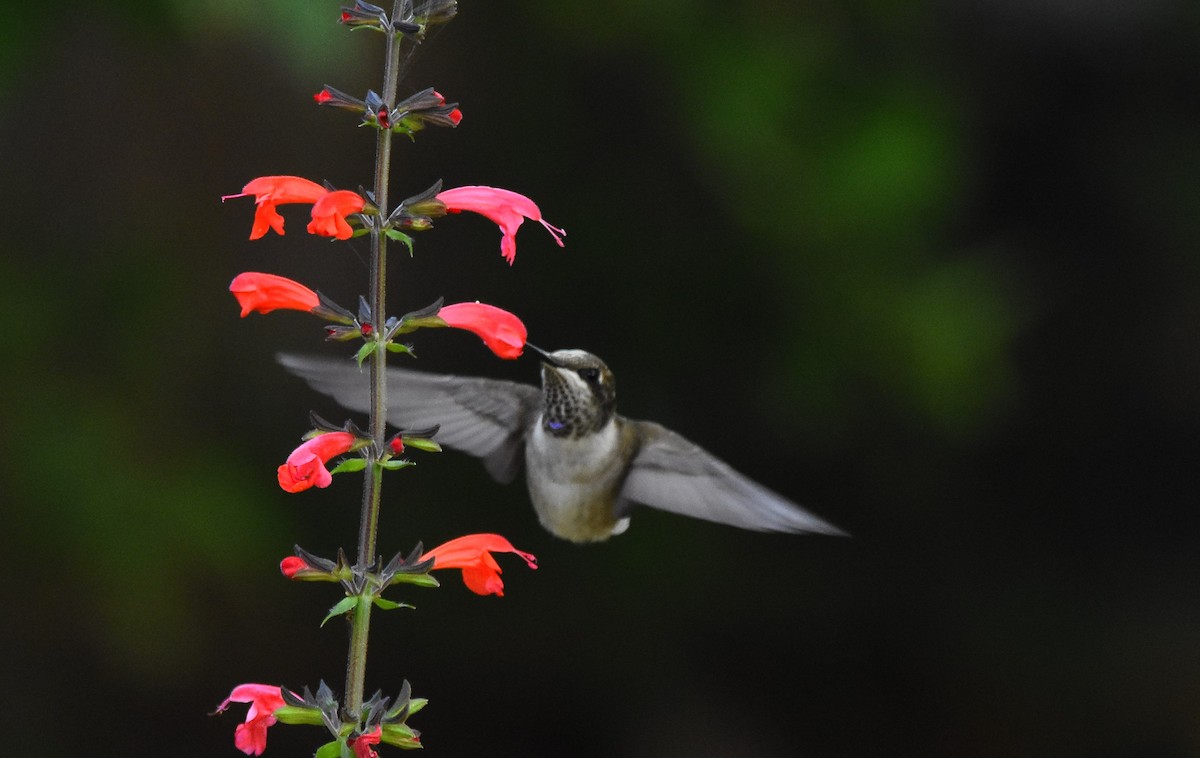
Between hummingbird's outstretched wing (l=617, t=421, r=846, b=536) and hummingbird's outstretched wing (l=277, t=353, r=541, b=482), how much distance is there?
0.93 ft

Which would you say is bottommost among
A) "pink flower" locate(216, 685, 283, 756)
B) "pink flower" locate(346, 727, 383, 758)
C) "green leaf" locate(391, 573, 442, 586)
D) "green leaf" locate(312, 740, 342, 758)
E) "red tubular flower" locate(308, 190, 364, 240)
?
"pink flower" locate(216, 685, 283, 756)

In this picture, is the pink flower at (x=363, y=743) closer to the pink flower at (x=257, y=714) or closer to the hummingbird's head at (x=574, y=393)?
the pink flower at (x=257, y=714)

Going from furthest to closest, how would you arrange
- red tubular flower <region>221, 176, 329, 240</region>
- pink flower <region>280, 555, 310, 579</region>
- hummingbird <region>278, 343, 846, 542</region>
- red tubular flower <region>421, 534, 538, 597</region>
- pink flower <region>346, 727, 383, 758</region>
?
hummingbird <region>278, 343, 846, 542</region> < red tubular flower <region>421, 534, 538, 597</region> < red tubular flower <region>221, 176, 329, 240</region> < pink flower <region>280, 555, 310, 579</region> < pink flower <region>346, 727, 383, 758</region>

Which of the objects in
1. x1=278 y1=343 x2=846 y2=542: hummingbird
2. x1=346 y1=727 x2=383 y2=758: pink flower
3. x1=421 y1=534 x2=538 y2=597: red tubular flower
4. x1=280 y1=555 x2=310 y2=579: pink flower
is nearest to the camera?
x1=346 y1=727 x2=383 y2=758: pink flower

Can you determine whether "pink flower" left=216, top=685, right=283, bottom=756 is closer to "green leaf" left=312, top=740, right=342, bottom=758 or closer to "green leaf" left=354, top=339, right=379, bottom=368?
"green leaf" left=312, top=740, right=342, bottom=758

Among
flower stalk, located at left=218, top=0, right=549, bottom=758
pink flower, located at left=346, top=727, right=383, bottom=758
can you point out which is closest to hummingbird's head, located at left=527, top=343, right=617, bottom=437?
flower stalk, located at left=218, top=0, right=549, bottom=758

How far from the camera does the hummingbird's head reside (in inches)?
99.7

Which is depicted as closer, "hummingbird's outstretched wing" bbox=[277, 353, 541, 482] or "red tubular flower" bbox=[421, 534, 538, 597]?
"red tubular flower" bbox=[421, 534, 538, 597]

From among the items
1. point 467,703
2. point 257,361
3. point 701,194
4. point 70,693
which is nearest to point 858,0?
point 701,194

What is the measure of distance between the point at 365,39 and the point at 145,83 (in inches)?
39.9

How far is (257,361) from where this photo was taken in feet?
14.6

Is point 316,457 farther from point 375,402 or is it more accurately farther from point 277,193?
point 277,193

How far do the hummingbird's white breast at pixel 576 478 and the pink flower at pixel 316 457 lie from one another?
1.14 meters

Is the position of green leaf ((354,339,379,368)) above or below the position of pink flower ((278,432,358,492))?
above
